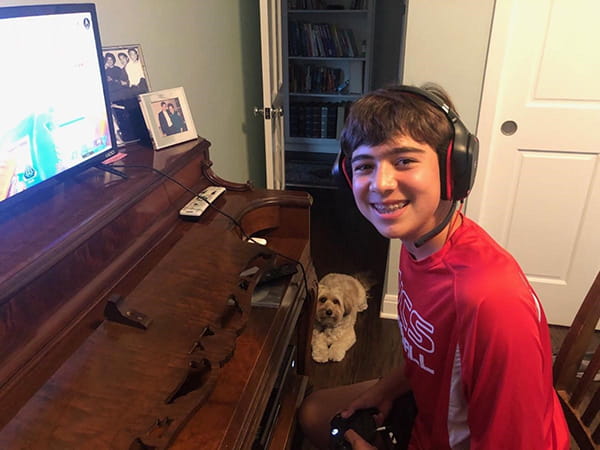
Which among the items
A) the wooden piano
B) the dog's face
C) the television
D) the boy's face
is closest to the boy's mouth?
the boy's face

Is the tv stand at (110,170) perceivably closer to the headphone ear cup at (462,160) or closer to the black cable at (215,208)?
the black cable at (215,208)

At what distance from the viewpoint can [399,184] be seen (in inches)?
35.1

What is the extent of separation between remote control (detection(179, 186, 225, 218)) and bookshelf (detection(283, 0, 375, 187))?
275cm

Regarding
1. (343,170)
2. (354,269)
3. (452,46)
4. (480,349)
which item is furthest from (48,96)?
(354,269)

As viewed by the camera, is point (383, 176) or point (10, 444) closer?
point (10, 444)

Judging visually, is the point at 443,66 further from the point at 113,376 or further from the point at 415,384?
the point at 113,376

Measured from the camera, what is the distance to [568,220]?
2174mm

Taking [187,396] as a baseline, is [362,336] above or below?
below

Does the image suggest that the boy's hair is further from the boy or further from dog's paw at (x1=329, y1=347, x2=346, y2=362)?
dog's paw at (x1=329, y1=347, x2=346, y2=362)

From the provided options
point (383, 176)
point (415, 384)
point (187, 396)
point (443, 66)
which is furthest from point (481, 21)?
point (187, 396)

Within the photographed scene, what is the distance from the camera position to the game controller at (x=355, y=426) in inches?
46.8

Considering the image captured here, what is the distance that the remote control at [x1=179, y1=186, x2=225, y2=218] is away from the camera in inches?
53.8

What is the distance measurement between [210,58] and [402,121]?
5.25 ft

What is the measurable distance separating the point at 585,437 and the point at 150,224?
3.98 ft
